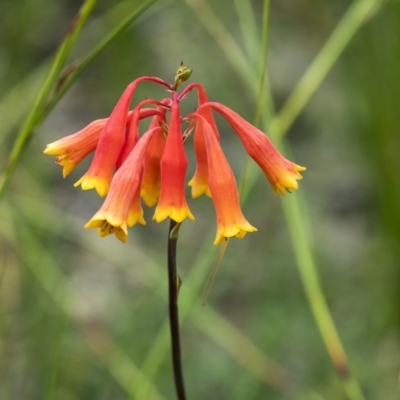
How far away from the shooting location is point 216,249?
1.65 meters

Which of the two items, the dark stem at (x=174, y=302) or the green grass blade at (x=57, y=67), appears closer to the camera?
the dark stem at (x=174, y=302)

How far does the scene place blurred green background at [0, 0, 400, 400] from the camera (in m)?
2.03

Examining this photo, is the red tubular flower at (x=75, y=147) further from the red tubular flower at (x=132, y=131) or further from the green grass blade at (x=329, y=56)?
the green grass blade at (x=329, y=56)

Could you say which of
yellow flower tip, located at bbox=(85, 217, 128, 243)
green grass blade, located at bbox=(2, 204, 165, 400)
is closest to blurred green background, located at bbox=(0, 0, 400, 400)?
green grass blade, located at bbox=(2, 204, 165, 400)

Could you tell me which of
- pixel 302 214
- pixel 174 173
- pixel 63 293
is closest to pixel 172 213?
pixel 174 173

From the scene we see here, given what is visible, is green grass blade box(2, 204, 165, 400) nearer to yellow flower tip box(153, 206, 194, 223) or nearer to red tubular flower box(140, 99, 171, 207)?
red tubular flower box(140, 99, 171, 207)

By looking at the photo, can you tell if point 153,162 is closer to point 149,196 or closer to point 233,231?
point 149,196

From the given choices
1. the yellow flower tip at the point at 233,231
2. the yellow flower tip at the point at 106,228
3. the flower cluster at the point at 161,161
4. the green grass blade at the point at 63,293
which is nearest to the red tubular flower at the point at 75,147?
the flower cluster at the point at 161,161

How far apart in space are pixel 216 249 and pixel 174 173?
708 millimetres

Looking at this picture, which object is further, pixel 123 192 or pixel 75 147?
pixel 75 147

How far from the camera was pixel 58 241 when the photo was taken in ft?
8.51

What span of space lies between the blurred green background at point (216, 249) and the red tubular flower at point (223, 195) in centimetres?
55

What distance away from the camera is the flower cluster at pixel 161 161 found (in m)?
0.96

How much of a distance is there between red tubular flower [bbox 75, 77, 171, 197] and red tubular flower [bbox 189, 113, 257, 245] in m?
0.12
